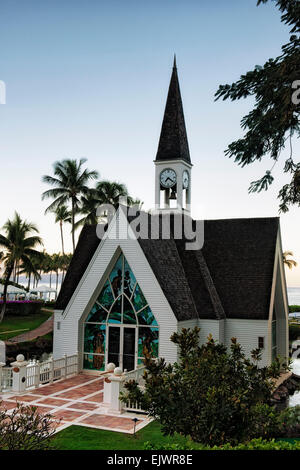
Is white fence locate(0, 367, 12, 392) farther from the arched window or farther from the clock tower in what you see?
the clock tower

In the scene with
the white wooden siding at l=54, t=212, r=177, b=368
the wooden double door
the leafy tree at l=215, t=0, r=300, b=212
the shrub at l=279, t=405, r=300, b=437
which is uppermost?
the leafy tree at l=215, t=0, r=300, b=212

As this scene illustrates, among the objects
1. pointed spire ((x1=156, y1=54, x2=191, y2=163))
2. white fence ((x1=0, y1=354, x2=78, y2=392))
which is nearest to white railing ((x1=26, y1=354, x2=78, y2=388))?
white fence ((x1=0, y1=354, x2=78, y2=392))

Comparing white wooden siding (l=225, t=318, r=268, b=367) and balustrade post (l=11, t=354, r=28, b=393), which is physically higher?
white wooden siding (l=225, t=318, r=268, b=367)

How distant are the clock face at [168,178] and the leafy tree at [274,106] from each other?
12827 mm

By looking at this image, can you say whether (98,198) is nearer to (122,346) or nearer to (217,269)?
(217,269)

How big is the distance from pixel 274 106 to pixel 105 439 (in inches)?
458

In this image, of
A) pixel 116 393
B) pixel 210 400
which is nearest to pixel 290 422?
pixel 116 393

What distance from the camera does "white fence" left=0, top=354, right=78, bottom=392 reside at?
19.3 m

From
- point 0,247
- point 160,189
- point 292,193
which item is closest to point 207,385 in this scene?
point 292,193

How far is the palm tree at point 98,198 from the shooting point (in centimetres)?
4844

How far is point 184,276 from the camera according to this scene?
81.1 feet

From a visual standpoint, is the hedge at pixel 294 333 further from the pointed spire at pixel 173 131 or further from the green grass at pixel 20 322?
the green grass at pixel 20 322

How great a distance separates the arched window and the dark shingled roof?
1628 mm
